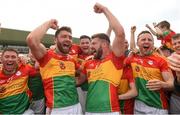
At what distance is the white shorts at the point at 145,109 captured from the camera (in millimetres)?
5055

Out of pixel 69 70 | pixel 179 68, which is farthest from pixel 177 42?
pixel 69 70

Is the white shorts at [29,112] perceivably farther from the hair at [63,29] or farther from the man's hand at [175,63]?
the man's hand at [175,63]

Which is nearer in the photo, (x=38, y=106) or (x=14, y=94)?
(x=14, y=94)

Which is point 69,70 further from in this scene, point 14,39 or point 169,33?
point 14,39

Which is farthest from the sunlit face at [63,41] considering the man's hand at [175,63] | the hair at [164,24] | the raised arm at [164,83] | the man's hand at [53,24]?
the hair at [164,24]

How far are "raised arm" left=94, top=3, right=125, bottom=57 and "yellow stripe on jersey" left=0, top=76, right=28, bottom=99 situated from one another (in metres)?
1.80

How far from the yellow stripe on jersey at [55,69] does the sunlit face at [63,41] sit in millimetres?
238

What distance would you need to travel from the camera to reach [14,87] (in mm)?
5316

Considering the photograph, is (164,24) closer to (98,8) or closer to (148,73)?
(148,73)

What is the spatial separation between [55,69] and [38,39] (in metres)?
0.55

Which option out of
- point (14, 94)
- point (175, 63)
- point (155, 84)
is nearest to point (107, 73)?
point (155, 84)

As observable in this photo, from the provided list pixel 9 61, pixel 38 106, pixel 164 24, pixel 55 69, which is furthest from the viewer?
pixel 164 24

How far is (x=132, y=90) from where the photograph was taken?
Result: 208 inches

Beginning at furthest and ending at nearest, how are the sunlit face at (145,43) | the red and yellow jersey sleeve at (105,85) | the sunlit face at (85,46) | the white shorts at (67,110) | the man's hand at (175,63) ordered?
1. the sunlit face at (85,46)
2. the sunlit face at (145,43)
3. the white shorts at (67,110)
4. the red and yellow jersey sleeve at (105,85)
5. the man's hand at (175,63)
